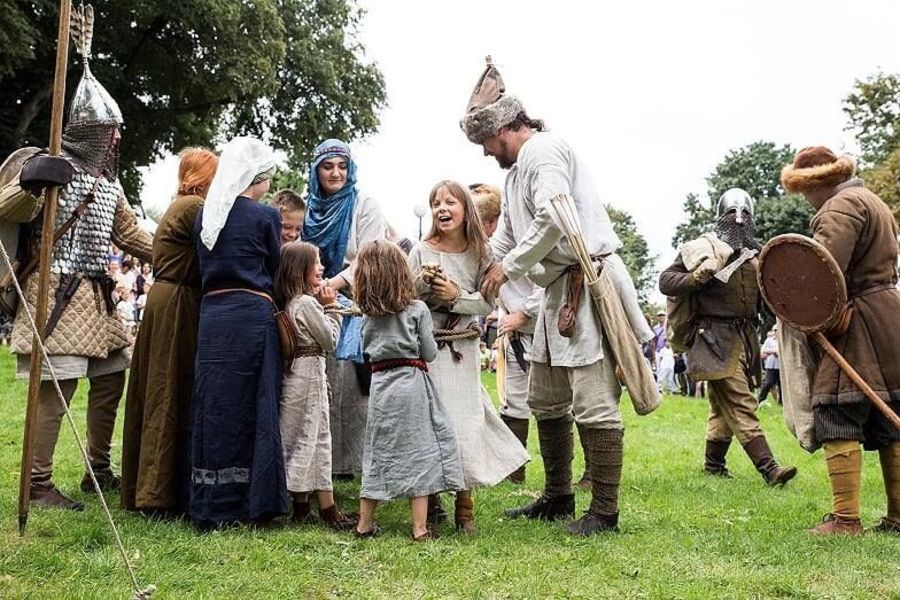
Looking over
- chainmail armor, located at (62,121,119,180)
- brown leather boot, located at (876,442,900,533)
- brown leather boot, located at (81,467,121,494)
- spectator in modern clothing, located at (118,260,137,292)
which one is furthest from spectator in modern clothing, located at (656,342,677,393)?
chainmail armor, located at (62,121,119,180)

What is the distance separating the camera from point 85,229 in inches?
214

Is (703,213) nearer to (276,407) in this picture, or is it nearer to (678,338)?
(678,338)

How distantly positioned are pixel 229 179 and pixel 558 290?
1.85 m

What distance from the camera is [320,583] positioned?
3.87 meters

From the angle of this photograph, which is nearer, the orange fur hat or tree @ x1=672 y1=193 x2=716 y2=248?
the orange fur hat

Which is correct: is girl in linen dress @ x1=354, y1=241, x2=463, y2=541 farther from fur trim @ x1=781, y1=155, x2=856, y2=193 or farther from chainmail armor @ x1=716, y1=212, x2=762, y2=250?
chainmail armor @ x1=716, y1=212, x2=762, y2=250

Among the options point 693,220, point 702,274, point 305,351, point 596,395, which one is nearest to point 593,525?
point 596,395

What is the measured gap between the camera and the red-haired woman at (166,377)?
496 cm

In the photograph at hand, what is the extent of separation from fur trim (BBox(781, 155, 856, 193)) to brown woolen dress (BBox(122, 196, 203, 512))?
11.3ft

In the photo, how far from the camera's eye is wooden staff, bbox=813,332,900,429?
4.78 meters

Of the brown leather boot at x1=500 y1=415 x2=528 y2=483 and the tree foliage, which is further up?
the tree foliage

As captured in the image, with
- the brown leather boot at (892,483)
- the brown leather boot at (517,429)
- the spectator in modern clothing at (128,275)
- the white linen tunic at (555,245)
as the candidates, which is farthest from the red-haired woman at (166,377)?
the spectator in modern clothing at (128,275)

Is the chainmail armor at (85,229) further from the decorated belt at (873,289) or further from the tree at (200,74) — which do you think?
the tree at (200,74)

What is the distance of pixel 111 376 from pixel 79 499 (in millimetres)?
762
